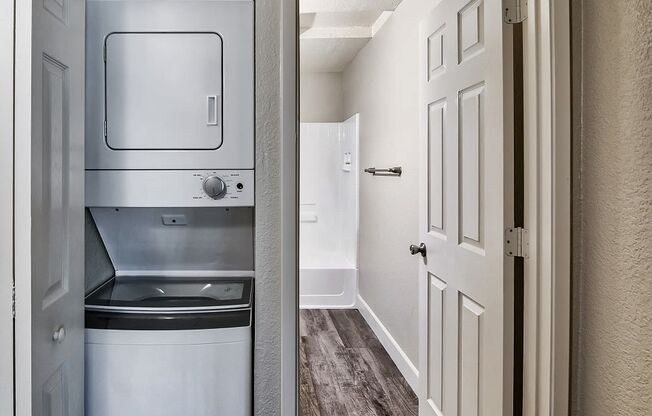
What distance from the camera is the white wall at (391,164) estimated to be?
8.87 ft

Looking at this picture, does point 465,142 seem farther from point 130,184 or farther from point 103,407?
point 103,407

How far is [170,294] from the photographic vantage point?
1.48m

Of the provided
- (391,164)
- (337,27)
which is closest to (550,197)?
(391,164)

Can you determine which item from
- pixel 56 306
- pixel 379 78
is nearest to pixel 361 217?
pixel 379 78

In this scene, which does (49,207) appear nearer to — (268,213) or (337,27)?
(268,213)

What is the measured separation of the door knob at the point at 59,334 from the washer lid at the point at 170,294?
183 mm

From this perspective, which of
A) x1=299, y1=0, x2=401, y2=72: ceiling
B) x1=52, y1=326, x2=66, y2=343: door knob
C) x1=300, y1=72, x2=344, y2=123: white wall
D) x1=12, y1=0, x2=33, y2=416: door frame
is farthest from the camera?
x1=300, y1=72, x2=344, y2=123: white wall

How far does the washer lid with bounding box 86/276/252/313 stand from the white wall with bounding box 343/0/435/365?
1455 mm

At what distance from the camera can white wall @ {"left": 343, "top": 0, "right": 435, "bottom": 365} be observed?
106 inches

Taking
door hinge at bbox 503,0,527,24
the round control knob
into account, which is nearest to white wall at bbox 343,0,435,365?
door hinge at bbox 503,0,527,24

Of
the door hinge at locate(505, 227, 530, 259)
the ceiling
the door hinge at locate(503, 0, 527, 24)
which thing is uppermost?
the ceiling

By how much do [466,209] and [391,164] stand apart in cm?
149

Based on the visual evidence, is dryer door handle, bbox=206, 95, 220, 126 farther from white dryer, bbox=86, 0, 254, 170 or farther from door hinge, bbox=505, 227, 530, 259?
door hinge, bbox=505, 227, 530, 259

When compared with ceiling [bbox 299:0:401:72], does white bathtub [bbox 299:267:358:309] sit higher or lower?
lower
